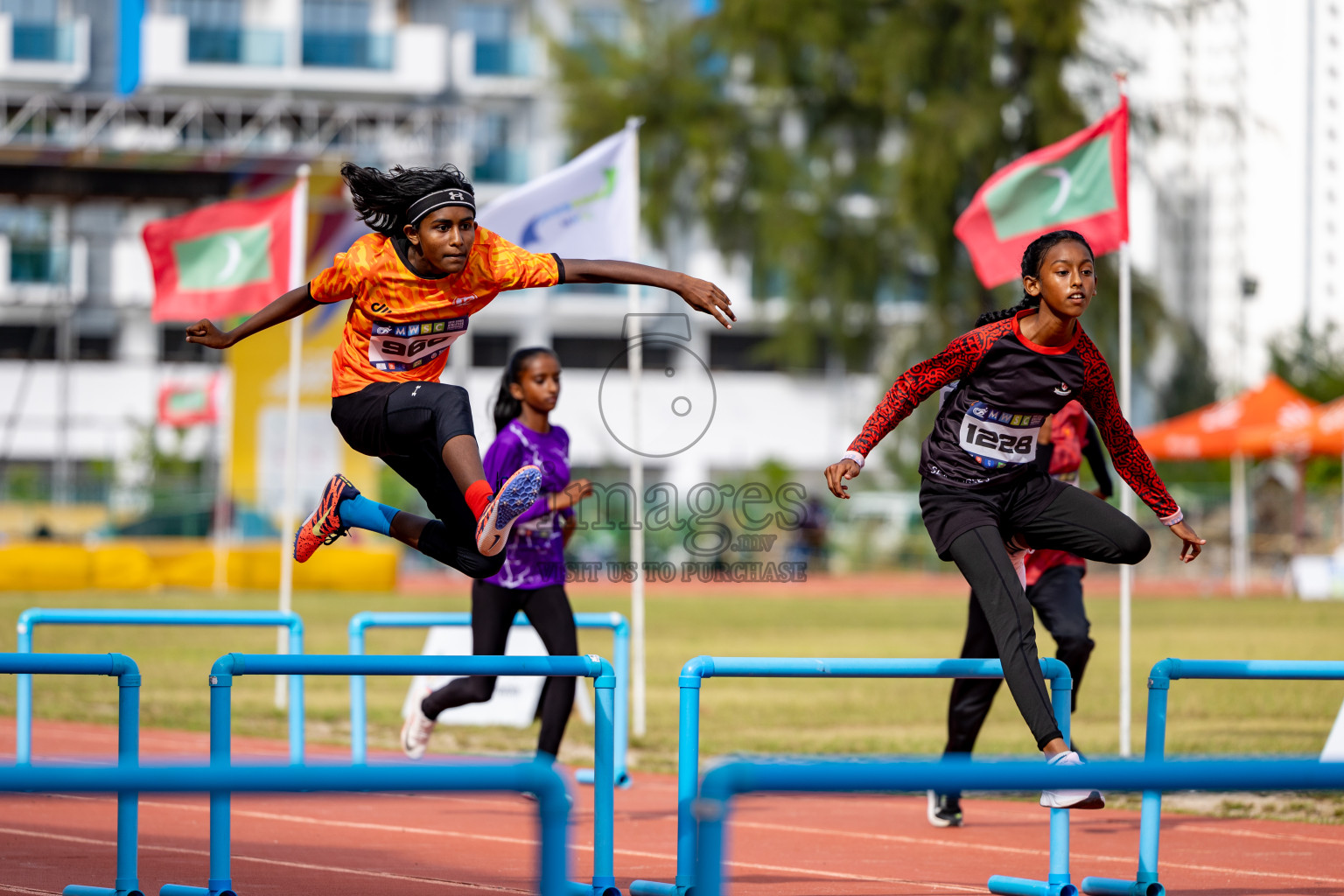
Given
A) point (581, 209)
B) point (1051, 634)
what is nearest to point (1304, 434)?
point (581, 209)

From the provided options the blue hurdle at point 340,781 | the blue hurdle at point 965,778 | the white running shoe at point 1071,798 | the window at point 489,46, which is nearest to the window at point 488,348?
the window at point 489,46

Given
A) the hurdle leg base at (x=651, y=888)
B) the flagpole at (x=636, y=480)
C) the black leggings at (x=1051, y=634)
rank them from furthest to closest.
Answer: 1. the flagpole at (x=636, y=480)
2. the black leggings at (x=1051, y=634)
3. the hurdle leg base at (x=651, y=888)

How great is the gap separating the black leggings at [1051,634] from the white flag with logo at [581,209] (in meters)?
4.25

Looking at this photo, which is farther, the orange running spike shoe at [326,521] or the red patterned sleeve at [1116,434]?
the orange running spike shoe at [326,521]

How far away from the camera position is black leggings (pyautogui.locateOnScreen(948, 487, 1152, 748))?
5.73 meters

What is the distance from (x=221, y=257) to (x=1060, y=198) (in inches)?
260

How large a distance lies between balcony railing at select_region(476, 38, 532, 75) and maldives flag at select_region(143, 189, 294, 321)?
3644 cm

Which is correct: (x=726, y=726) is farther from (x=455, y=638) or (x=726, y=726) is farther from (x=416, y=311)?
(x=416, y=311)

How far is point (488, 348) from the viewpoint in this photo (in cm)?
4959

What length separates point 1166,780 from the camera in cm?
326

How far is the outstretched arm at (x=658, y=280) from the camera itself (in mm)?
5676

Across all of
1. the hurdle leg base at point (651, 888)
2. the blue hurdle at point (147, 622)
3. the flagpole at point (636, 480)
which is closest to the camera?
the hurdle leg base at point (651, 888)

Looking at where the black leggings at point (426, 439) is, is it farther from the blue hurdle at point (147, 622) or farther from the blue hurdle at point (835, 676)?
the blue hurdle at point (147, 622)

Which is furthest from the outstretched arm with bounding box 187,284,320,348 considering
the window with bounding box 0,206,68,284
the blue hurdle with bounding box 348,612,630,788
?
the window with bounding box 0,206,68,284
